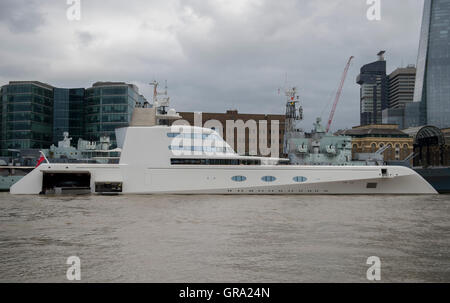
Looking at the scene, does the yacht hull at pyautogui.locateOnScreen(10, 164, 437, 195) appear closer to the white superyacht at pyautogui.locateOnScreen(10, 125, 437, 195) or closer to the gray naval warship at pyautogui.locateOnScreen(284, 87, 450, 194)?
the white superyacht at pyautogui.locateOnScreen(10, 125, 437, 195)

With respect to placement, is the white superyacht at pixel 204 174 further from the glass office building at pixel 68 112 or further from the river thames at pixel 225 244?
the glass office building at pixel 68 112

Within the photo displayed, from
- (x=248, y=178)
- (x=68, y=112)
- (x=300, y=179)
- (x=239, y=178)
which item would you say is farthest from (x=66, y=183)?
(x=68, y=112)

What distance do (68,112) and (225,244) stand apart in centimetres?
6952

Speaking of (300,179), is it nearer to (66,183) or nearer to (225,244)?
(225,244)

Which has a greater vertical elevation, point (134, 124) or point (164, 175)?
point (134, 124)

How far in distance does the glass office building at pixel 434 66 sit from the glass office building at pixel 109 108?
381 feet

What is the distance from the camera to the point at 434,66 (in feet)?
451

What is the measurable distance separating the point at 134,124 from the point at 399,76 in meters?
199

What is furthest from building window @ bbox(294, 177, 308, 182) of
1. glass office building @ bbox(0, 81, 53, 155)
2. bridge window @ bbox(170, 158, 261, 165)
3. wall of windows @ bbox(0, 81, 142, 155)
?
glass office building @ bbox(0, 81, 53, 155)

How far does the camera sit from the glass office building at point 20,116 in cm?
6794

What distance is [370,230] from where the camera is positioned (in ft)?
43.4

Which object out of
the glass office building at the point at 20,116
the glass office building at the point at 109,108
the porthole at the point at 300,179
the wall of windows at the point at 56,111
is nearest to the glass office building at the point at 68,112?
the wall of windows at the point at 56,111
